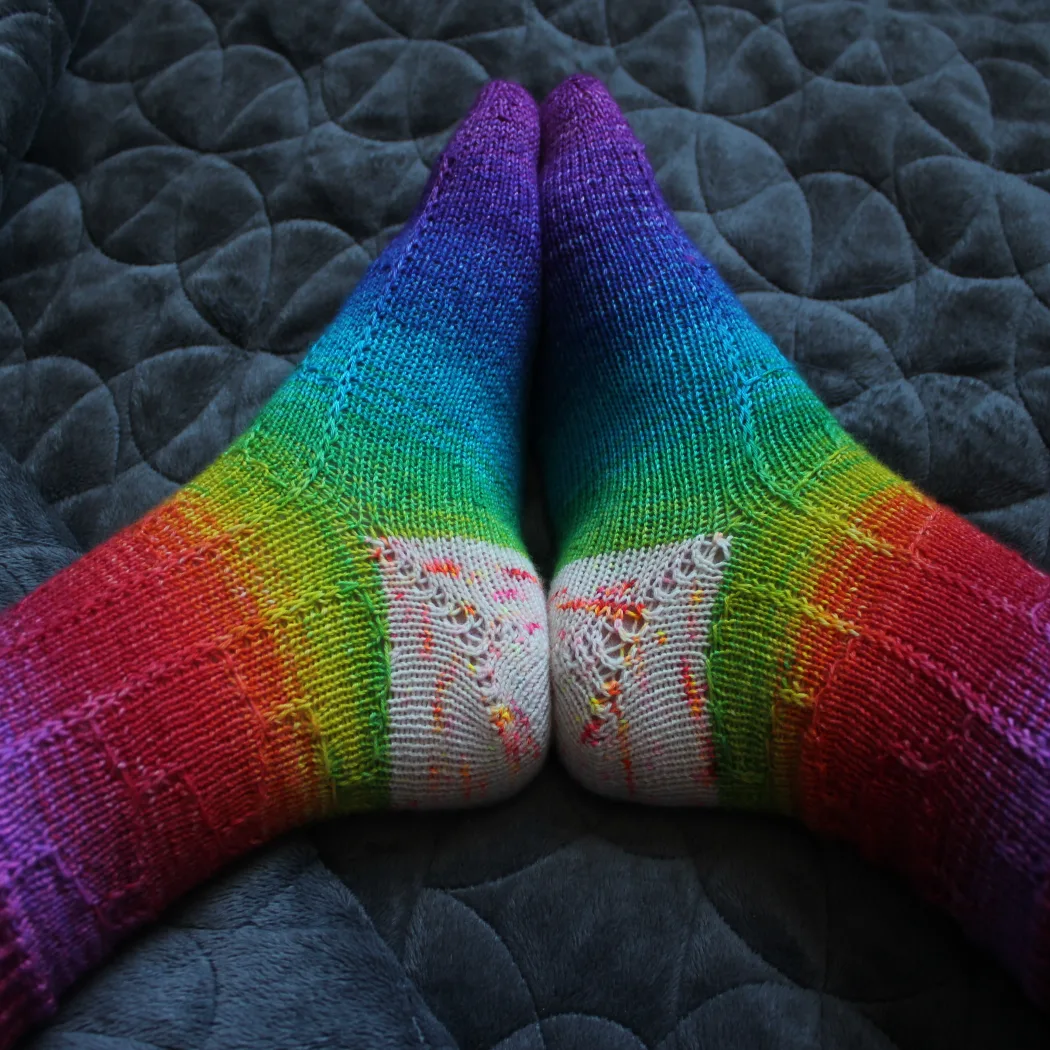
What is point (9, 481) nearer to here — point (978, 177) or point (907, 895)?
point (907, 895)

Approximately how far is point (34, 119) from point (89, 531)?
1.21ft

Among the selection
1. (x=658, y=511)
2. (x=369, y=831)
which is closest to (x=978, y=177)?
(x=658, y=511)

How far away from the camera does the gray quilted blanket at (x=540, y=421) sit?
613mm

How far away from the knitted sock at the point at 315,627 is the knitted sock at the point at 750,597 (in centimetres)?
5

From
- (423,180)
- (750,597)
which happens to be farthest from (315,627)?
(423,180)

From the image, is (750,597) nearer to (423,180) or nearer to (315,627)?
(315,627)

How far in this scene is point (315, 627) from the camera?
62 cm

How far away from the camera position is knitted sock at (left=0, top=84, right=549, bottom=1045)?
0.53 meters

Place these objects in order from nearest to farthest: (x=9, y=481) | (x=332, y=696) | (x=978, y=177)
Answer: (x=332, y=696) < (x=9, y=481) < (x=978, y=177)

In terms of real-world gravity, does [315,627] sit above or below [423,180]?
below

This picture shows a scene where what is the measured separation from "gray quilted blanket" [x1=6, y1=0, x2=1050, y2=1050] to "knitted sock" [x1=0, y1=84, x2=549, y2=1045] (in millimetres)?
61

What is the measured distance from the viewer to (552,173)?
832 millimetres

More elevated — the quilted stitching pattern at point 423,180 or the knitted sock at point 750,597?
the quilted stitching pattern at point 423,180

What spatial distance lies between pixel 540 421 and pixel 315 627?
0.30m
